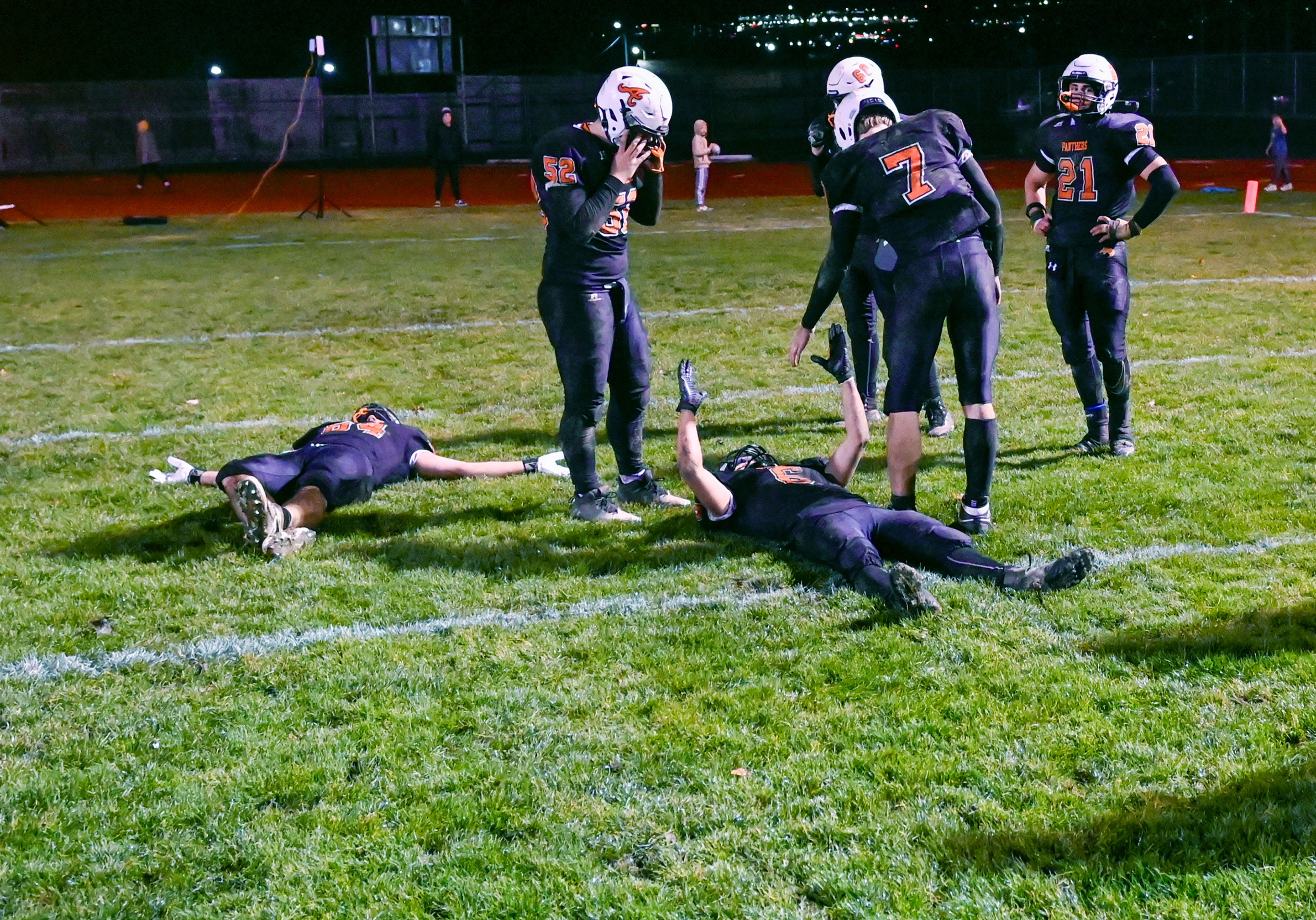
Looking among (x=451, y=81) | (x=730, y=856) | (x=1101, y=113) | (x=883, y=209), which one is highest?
(x=451, y=81)

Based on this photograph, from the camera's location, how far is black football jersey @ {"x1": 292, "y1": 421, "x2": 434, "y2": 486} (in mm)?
6547

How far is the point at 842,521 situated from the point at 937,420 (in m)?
2.84

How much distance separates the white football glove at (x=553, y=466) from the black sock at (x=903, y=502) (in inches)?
71.3

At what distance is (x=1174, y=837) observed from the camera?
3.32 metres

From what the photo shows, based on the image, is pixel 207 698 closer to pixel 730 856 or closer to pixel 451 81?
pixel 730 856

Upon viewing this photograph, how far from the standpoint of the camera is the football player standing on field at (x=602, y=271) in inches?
Answer: 228

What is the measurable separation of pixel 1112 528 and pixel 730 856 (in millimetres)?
3103

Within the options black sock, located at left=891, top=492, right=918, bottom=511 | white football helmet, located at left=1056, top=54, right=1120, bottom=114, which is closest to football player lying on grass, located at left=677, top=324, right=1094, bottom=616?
black sock, located at left=891, top=492, right=918, bottom=511

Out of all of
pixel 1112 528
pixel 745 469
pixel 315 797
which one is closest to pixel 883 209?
pixel 745 469

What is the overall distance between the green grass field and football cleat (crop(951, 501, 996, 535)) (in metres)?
0.12

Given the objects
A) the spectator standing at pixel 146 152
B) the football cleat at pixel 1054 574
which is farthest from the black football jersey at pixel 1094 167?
the spectator standing at pixel 146 152

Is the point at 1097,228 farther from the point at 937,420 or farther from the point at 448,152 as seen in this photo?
the point at 448,152

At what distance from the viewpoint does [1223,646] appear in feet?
14.6

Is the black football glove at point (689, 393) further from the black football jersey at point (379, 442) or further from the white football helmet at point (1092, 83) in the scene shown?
the white football helmet at point (1092, 83)
